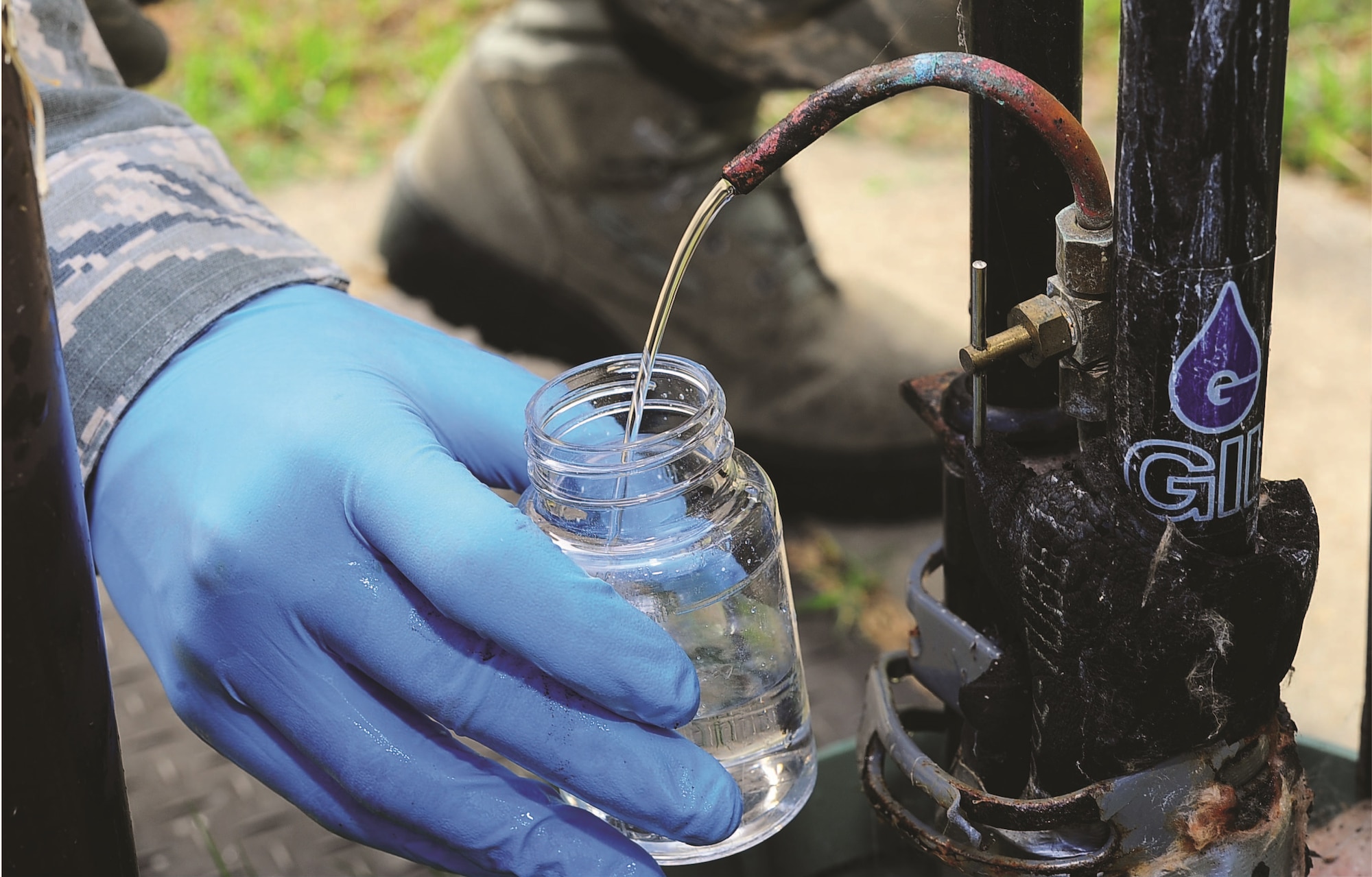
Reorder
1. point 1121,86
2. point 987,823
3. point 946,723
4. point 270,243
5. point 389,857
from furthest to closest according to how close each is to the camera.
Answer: point 389,857
point 270,243
point 946,723
point 987,823
point 1121,86

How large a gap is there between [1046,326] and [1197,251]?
105 millimetres

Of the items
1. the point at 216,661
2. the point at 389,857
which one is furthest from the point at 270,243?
the point at 389,857

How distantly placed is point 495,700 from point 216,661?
0.22 meters

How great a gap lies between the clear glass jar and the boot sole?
141 cm

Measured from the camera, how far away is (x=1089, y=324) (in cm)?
75

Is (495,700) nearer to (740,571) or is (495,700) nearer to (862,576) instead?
(740,571)

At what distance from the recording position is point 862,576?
2.32 metres

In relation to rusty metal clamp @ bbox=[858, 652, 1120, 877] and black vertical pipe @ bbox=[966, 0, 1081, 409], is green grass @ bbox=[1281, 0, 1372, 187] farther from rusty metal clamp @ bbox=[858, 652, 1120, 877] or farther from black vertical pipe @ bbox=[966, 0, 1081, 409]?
rusty metal clamp @ bbox=[858, 652, 1120, 877]

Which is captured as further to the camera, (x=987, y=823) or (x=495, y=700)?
(x=495, y=700)

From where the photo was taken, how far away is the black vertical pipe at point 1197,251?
2.06 ft

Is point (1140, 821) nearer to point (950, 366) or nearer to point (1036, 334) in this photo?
point (1036, 334)

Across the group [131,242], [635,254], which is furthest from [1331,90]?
[131,242]

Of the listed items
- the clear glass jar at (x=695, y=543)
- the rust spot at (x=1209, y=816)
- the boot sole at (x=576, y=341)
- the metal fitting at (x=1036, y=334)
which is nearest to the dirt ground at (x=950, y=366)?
the boot sole at (x=576, y=341)

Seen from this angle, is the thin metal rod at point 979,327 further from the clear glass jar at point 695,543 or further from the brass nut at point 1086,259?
the clear glass jar at point 695,543
